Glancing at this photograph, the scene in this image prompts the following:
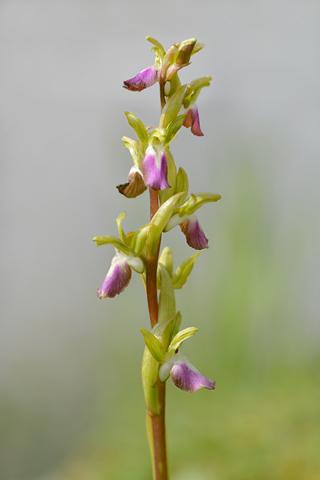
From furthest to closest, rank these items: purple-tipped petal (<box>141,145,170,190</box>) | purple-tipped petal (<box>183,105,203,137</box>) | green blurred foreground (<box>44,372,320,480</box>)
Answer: green blurred foreground (<box>44,372,320,480</box>) < purple-tipped petal (<box>183,105,203,137</box>) < purple-tipped petal (<box>141,145,170,190</box>)

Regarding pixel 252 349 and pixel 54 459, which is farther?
pixel 54 459

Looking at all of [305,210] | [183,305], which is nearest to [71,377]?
[183,305]

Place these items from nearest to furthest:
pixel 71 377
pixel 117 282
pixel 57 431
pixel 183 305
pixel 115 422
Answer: pixel 117 282 → pixel 115 422 → pixel 183 305 → pixel 57 431 → pixel 71 377

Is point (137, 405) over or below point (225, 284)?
below

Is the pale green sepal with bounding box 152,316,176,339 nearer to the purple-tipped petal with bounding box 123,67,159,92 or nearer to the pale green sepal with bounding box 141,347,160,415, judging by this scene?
the pale green sepal with bounding box 141,347,160,415

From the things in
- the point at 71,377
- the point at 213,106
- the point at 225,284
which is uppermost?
the point at 213,106

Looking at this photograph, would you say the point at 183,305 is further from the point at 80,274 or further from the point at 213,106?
the point at 213,106

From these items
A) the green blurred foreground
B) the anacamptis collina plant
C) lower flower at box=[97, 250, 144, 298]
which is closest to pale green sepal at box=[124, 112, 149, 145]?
the anacamptis collina plant

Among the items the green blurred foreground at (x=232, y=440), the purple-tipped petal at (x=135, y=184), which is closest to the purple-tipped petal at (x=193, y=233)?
the purple-tipped petal at (x=135, y=184)
